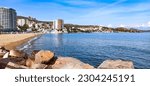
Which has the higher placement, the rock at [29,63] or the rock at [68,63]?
the rock at [68,63]

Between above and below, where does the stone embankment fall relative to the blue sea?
above

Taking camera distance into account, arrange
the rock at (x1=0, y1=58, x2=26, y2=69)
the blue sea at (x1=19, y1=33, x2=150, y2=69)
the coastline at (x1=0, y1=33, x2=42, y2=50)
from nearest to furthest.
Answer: the rock at (x1=0, y1=58, x2=26, y2=69) → the blue sea at (x1=19, y1=33, x2=150, y2=69) → the coastline at (x1=0, y1=33, x2=42, y2=50)

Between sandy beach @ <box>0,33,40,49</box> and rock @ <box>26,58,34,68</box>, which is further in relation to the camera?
sandy beach @ <box>0,33,40,49</box>

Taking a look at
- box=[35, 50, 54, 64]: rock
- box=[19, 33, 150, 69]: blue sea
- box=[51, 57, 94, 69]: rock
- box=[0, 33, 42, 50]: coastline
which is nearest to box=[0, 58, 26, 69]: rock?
box=[35, 50, 54, 64]: rock

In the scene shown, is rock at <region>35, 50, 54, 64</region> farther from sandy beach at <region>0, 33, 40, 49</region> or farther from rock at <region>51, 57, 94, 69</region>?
sandy beach at <region>0, 33, 40, 49</region>

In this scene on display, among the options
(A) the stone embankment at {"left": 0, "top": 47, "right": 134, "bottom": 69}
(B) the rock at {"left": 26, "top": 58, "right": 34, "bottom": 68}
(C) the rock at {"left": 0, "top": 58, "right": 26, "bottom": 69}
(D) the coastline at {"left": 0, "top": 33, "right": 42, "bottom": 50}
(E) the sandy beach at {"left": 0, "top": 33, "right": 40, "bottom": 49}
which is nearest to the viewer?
(A) the stone embankment at {"left": 0, "top": 47, "right": 134, "bottom": 69}

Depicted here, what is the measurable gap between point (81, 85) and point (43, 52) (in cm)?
344

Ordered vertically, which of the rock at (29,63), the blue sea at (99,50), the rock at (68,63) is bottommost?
the blue sea at (99,50)

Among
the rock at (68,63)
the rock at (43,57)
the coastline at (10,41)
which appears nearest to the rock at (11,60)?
the rock at (43,57)

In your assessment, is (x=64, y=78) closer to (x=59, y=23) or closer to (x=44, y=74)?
(x=44, y=74)

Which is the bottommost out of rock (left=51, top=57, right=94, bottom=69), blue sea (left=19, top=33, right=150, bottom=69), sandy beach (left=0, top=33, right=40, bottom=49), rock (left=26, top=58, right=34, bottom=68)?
blue sea (left=19, top=33, right=150, bottom=69)

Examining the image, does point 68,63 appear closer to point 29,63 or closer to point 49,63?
point 49,63

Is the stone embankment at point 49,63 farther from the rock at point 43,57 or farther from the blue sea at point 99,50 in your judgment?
the blue sea at point 99,50

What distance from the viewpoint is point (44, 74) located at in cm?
537
